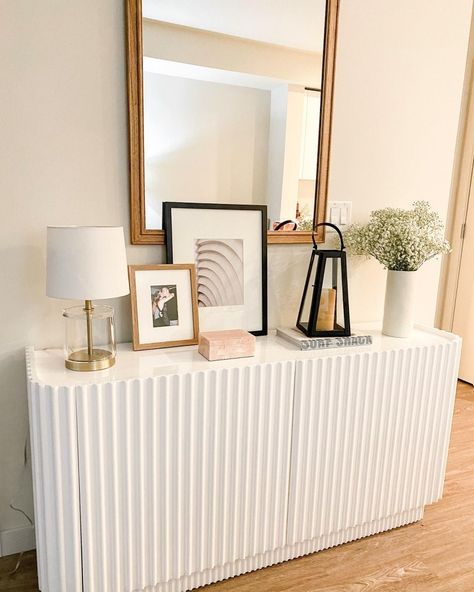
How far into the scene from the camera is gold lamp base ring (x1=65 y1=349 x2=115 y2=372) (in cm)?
132

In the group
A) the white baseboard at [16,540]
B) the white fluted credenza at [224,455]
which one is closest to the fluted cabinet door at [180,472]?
the white fluted credenza at [224,455]

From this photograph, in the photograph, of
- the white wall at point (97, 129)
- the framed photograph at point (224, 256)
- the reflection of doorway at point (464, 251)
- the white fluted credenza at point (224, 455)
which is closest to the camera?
the white fluted credenza at point (224, 455)

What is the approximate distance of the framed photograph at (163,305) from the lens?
5.06 ft

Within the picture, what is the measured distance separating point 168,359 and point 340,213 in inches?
37.9

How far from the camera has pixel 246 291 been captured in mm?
1766

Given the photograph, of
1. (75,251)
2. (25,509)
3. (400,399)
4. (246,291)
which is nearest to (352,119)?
(246,291)

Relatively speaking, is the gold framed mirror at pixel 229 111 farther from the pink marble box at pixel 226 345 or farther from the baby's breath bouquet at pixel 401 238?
the pink marble box at pixel 226 345

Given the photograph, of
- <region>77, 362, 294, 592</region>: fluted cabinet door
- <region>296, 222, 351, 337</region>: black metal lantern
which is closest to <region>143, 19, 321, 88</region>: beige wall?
<region>296, 222, 351, 337</region>: black metal lantern

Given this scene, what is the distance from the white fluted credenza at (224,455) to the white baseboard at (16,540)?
40 centimetres

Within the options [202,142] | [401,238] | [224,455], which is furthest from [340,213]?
[224,455]

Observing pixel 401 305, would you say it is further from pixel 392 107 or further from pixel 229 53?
pixel 229 53

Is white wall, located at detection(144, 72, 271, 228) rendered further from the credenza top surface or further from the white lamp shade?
the credenza top surface

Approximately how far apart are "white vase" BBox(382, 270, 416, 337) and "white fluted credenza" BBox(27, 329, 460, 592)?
0.21ft

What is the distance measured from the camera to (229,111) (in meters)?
1.65
